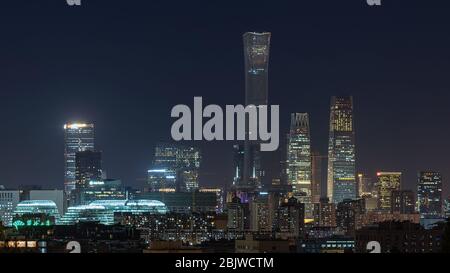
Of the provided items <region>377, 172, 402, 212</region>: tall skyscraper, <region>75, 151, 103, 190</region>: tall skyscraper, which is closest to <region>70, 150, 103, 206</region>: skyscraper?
<region>75, 151, 103, 190</region>: tall skyscraper

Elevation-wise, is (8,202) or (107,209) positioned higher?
(8,202)

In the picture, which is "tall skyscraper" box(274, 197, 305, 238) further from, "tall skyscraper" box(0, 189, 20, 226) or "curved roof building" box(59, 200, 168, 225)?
"tall skyscraper" box(0, 189, 20, 226)

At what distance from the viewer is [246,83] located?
224 feet

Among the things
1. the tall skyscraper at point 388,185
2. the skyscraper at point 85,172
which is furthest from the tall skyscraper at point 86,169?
the tall skyscraper at point 388,185

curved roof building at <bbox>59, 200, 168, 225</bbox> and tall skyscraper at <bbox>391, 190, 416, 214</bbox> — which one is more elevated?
tall skyscraper at <bbox>391, 190, 416, 214</bbox>

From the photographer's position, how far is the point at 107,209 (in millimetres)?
60781

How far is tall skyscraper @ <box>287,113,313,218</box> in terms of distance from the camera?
61.7m

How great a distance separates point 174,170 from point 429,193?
53.3 feet

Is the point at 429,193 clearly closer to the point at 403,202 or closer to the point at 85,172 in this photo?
the point at 403,202

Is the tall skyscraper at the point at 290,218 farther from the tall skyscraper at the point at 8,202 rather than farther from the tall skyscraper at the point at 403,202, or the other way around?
the tall skyscraper at the point at 8,202

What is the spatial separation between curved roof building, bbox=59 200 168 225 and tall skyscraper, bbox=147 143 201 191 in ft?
4.85

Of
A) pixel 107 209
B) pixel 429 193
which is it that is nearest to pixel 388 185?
pixel 429 193
